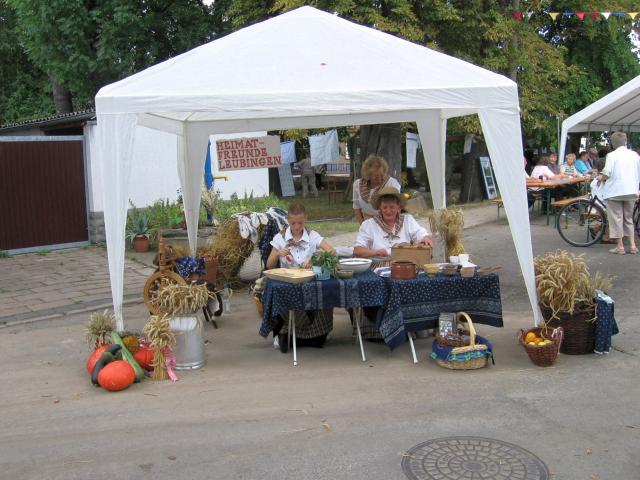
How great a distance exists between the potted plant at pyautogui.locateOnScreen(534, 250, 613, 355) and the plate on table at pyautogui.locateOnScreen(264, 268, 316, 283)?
75.4 inches

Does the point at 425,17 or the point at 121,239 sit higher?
the point at 425,17

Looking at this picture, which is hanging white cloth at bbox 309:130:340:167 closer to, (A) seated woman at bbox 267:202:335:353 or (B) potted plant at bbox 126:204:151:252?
(B) potted plant at bbox 126:204:151:252

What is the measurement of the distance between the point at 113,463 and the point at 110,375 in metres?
1.21

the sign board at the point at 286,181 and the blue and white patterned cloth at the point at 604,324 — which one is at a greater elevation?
the sign board at the point at 286,181

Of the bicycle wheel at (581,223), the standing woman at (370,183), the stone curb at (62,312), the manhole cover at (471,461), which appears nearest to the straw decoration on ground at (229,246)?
the stone curb at (62,312)

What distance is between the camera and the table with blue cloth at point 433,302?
16.6ft

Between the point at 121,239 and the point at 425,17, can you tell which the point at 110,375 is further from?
the point at 425,17

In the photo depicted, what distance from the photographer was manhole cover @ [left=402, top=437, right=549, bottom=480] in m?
3.38

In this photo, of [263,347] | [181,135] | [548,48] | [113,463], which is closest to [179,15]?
[548,48]

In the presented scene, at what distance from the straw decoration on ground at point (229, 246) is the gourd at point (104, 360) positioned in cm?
270

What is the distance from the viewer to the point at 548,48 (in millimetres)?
16828

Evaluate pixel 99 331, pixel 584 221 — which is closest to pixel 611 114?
pixel 584 221

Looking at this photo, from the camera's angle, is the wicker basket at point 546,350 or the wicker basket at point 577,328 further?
the wicker basket at point 577,328

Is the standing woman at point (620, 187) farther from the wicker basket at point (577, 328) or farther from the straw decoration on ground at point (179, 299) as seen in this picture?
the straw decoration on ground at point (179, 299)
